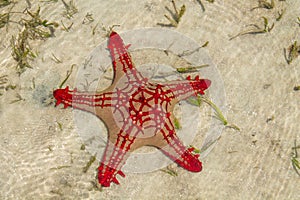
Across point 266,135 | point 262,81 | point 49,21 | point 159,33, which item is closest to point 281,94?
point 262,81

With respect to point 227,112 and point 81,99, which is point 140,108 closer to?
point 81,99

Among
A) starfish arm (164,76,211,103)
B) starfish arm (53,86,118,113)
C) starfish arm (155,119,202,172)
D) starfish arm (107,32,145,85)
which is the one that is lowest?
starfish arm (155,119,202,172)

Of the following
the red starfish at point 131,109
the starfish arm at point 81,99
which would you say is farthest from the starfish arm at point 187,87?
the starfish arm at point 81,99

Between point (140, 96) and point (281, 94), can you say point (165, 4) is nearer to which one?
point (140, 96)

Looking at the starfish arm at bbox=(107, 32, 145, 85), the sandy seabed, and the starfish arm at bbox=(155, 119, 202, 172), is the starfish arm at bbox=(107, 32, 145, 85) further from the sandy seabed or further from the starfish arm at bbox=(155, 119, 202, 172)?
the starfish arm at bbox=(155, 119, 202, 172)

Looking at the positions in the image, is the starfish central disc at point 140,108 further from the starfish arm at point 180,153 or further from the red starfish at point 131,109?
the starfish arm at point 180,153

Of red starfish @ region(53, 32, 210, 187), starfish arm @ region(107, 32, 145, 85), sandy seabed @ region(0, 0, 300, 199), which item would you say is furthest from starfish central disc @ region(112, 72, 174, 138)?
sandy seabed @ region(0, 0, 300, 199)

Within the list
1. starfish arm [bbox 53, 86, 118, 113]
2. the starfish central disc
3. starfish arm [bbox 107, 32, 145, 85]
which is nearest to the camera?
the starfish central disc
